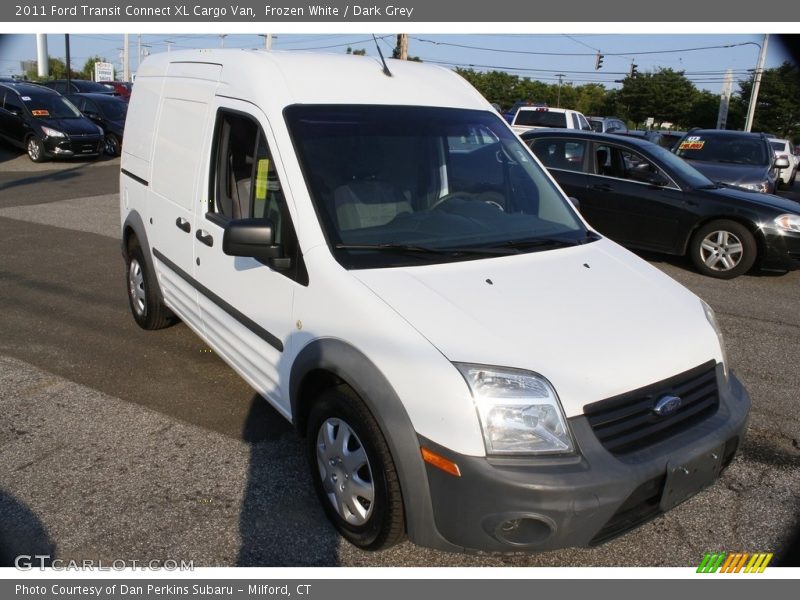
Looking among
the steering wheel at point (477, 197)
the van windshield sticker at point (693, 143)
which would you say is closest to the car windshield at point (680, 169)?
the van windshield sticker at point (693, 143)

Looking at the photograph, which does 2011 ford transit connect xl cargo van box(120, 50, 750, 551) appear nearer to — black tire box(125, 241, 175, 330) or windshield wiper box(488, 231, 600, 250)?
windshield wiper box(488, 231, 600, 250)

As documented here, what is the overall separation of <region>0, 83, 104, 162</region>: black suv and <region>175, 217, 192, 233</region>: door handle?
1475 centimetres

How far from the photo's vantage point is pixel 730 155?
12047 mm

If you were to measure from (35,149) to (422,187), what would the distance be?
16.6 m

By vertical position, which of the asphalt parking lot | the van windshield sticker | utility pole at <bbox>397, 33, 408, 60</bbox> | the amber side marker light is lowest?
the asphalt parking lot

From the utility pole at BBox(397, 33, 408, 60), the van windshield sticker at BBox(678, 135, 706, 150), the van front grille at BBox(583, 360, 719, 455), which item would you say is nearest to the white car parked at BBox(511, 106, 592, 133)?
the van windshield sticker at BBox(678, 135, 706, 150)

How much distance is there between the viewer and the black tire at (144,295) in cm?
524

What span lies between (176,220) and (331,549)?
242 centimetres

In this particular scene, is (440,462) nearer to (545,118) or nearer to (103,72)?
(545,118)

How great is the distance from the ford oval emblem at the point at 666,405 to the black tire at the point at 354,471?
105cm

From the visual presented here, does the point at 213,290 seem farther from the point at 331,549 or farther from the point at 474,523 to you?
the point at 474,523

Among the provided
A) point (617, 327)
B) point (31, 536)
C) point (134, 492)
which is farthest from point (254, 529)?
point (617, 327)

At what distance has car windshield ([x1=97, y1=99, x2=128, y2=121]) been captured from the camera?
19.9 metres

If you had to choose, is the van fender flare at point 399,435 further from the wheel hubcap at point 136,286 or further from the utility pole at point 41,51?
the utility pole at point 41,51
